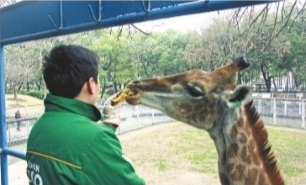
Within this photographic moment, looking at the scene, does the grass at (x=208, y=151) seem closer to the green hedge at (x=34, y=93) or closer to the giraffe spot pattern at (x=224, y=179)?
the giraffe spot pattern at (x=224, y=179)

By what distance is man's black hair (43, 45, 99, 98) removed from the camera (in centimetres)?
77

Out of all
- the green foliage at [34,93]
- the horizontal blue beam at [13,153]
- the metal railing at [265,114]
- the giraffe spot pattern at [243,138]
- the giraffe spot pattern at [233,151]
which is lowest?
the horizontal blue beam at [13,153]

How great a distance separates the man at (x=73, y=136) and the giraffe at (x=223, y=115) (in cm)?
35

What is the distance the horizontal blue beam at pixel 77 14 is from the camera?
1105 mm

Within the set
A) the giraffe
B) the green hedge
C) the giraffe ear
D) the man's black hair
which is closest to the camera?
the man's black hair

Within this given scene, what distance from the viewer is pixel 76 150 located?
686 millimetres

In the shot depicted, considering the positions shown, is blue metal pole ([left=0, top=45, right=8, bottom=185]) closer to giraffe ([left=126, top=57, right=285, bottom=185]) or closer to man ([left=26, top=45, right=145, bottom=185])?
giraffe ([left=126, top=57, right=285, bottom=185])

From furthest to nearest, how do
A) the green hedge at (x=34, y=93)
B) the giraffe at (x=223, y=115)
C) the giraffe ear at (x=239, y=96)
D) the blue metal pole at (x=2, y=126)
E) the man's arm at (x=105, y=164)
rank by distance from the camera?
the blue metal pole at (x=2, y=126)
the green hedge at (x=34, y=93)
the giraffe at (x=223, y=115)
the giraffe ear at (x=239, y=96)
the man's arm at (x=105, y=164)

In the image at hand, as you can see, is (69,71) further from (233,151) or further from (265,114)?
(265,114)

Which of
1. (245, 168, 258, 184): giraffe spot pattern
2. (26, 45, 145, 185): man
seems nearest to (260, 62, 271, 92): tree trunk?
(245, 168, 258, 184): giraffe spot pattern

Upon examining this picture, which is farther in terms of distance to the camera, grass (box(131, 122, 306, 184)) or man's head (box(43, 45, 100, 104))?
grass (box(131, 122, 306, 184))

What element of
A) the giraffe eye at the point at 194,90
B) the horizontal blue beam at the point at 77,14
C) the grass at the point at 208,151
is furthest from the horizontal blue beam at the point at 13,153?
the giraffe eye at the point at 194,90

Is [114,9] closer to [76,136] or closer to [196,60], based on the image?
[196,60]

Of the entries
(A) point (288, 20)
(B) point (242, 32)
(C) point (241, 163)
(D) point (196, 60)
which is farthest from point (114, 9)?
(C) point (241, 163)
